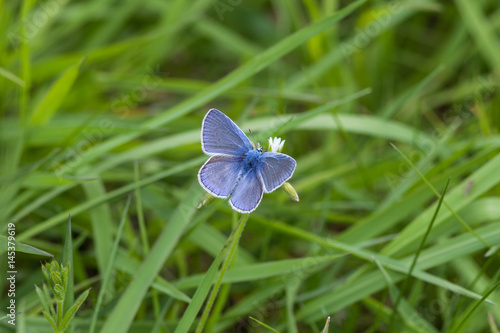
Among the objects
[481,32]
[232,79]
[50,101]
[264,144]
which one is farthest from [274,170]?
[481,32]

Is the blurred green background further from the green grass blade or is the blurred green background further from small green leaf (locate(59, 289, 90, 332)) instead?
small green leaf (locate(59, 289, 90, 332))

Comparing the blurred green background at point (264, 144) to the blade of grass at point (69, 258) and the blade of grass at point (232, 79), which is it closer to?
the blade of grass at point (232, 79)

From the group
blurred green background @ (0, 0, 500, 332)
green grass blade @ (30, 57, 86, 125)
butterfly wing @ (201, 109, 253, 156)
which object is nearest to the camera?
butterfly wing @ (201, 109, 253, 156)

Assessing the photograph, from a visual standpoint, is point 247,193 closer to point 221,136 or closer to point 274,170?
point 274,170

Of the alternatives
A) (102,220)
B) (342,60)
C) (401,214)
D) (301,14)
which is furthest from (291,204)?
(301,14)

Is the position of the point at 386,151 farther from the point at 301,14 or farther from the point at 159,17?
the point at 159,17

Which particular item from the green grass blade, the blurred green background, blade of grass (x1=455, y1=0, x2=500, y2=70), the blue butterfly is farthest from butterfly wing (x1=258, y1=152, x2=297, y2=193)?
blade of grass (x1=455, y1=0, x2=500, y2=70)

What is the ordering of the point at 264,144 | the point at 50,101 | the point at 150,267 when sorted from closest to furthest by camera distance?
the point at 150,267 < the point at 264,144 < the point at 50,101
